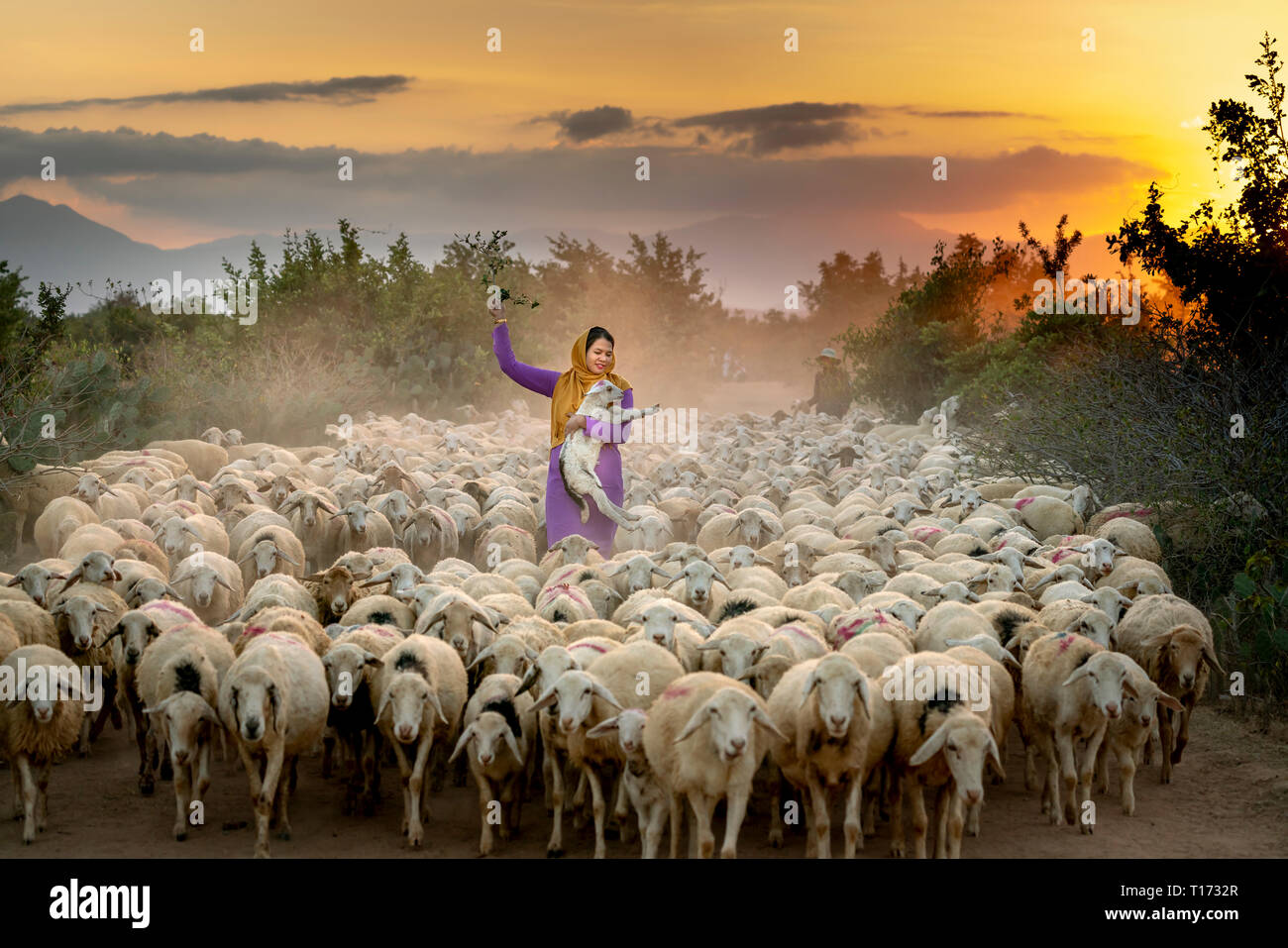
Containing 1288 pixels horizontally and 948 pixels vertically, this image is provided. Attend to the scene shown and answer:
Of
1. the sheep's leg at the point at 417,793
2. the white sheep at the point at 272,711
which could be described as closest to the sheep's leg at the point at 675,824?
the sheep's leg at the point at 417,793

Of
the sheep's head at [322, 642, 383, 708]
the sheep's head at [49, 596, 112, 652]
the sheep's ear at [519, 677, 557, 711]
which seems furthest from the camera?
the sheep's head at [49, 596, 112, 652]

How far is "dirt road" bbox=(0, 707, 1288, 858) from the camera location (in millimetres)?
7258

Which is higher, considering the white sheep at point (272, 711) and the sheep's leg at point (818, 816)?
the white sheep at point (272, 711)

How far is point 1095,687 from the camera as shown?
740 centimetres

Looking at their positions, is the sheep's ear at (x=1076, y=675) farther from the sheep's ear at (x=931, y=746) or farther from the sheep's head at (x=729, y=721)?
the sheep's head at (x=729, y=721)

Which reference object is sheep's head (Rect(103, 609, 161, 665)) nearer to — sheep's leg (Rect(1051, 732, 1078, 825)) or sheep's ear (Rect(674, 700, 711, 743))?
sheep's ear (Rect(674, 700, 711, 743))

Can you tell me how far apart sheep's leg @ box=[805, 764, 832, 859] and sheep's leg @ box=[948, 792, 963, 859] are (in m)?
0.73

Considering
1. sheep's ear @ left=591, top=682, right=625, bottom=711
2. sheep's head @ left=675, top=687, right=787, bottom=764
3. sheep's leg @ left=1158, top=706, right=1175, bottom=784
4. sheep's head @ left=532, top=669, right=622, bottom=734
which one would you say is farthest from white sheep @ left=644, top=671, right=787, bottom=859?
sheep's leg @ left=1158, top=706, right=1175, bottom=784

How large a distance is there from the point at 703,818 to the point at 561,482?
5771 millimetres

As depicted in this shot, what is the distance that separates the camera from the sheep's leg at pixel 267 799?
7.05 m

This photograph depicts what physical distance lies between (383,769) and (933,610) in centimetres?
443

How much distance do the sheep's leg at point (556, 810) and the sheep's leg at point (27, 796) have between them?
3249mm

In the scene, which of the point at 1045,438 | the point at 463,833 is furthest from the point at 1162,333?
the point at 463,833
